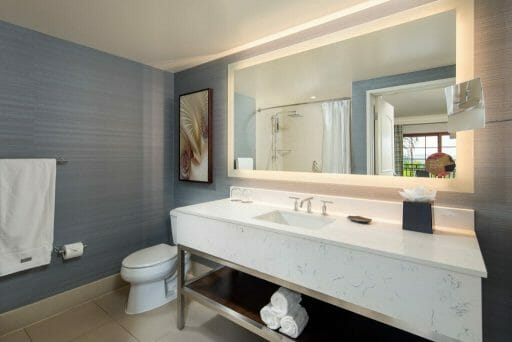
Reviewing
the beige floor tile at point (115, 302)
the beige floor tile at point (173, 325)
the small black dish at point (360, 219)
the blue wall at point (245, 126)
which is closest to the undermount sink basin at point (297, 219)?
the small black dish at point (360, 219)

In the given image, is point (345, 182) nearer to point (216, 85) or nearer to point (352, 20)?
point (352, 20)

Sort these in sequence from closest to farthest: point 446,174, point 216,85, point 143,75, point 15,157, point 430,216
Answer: point 430,216
point 446,174
point 15,157
point 216,85
point 143,75

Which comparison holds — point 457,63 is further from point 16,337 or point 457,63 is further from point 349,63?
point 16,337

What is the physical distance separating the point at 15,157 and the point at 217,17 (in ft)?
5.56

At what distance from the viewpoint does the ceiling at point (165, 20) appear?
1.46m

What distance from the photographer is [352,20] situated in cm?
152

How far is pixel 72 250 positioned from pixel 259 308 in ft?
5.01

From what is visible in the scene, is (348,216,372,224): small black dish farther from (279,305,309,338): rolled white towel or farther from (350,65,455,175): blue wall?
(279,305,309,338): rolled white towel

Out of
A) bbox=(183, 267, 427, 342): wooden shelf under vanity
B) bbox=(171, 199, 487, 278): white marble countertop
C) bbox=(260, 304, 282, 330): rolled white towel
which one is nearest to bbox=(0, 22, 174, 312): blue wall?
bbox=(183, 267, 427, 342): wooden shelf under vanity

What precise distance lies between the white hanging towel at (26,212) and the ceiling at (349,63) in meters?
1.64

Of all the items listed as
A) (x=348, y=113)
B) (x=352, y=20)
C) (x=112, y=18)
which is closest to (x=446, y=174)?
(x=348, y=113)

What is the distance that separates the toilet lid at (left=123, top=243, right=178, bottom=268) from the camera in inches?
72.7

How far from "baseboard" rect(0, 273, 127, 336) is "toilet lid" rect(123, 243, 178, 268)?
44cm

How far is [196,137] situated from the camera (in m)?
2.34
